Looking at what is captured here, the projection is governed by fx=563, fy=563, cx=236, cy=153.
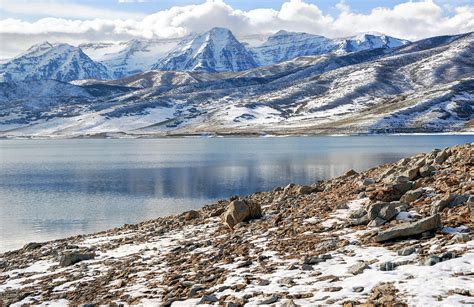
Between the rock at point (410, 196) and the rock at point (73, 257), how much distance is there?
13.3 metres

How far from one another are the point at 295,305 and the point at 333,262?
11.0ft

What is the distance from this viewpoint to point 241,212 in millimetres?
26219

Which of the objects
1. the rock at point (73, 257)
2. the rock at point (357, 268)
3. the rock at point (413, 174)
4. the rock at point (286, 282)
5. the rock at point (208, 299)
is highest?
the rock at point (413, 174)

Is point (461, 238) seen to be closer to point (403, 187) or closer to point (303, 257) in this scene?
point (303, 257)

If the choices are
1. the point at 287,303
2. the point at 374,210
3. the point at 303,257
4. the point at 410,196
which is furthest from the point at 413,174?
the point at 287,303

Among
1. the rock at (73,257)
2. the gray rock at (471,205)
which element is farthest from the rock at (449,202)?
the rock at (73,257)

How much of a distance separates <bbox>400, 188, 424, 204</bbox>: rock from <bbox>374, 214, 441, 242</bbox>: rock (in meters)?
3.70

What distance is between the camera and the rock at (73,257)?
23953mm

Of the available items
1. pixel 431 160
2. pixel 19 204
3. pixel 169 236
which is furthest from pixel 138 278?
pixel 19 204

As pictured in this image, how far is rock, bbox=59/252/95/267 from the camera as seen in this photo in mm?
23953

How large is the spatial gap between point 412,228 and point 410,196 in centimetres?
428

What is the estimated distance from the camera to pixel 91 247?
92.1 feet

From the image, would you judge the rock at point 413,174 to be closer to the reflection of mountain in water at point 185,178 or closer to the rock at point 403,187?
the rock at point 403,187

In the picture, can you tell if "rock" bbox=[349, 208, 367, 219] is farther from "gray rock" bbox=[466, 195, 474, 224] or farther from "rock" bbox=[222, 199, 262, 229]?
"rock" bbox=[222, 199, 262, 229]
